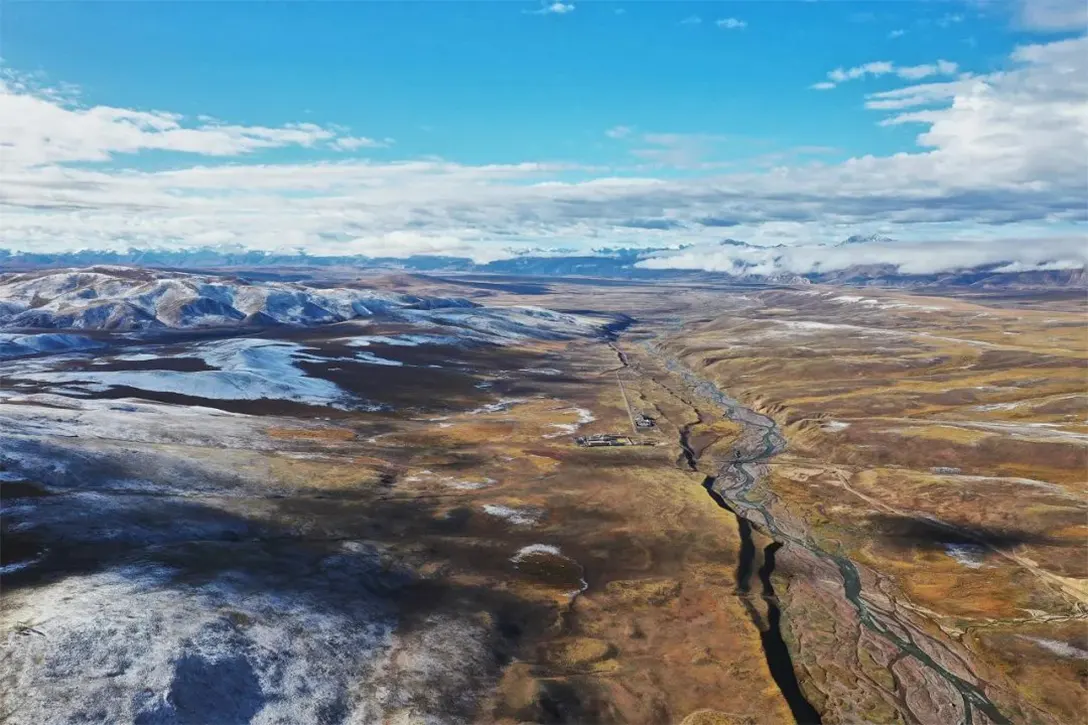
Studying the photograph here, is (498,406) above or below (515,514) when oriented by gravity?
below

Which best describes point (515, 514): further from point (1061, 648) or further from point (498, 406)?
point (498, 406)

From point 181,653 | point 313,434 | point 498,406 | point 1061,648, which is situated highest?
point 181,653

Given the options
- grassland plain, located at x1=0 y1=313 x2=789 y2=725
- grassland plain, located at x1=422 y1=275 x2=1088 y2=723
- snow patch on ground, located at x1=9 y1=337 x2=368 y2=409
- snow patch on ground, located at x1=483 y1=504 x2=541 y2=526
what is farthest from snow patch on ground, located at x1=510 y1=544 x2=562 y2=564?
snow patch on ground, located at x1=9 y1=337 x2=368 y2=409

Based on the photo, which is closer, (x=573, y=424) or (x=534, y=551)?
(x=534, y=551)

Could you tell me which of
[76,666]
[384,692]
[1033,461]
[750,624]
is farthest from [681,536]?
[1033,461]

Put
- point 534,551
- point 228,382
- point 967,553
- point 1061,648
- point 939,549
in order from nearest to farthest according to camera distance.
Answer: point 1061,648 < point 534,551 < point 967,553 < point 939,549 < point 228,382

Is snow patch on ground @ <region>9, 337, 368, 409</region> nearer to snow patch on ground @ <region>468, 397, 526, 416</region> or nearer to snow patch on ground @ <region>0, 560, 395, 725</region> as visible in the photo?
snow patch on ground @ <region>468, 397, 526, 416</region>

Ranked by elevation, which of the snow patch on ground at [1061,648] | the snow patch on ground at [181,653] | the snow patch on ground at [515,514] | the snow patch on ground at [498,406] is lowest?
the snow patch on ground at [498,406]

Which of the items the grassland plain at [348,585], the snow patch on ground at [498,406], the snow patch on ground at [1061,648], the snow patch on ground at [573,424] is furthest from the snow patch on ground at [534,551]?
the snow patch on ground at [498,406]

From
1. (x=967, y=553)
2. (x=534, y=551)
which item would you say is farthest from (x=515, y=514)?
(x=967, y=553)

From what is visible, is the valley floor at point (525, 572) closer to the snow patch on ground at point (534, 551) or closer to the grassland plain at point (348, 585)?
the grassland plain at point (348, 585)

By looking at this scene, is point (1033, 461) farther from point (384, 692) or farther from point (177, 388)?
point (177, 388)
